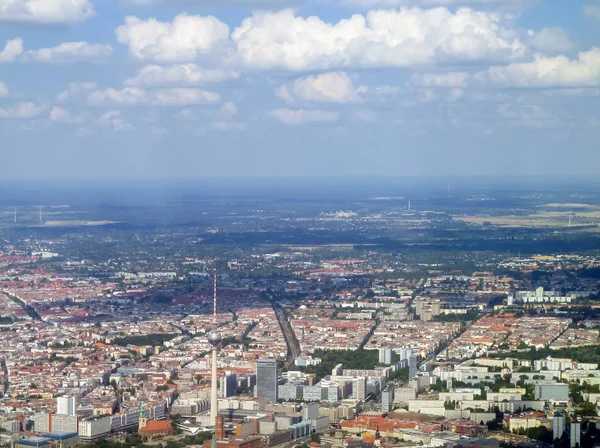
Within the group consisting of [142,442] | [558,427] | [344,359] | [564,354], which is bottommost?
[142,442]

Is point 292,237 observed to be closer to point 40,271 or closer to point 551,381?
point 40,271

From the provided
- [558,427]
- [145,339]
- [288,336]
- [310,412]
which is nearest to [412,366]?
[310,412]

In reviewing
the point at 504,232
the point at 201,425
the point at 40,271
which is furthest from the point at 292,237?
the point at 201,425

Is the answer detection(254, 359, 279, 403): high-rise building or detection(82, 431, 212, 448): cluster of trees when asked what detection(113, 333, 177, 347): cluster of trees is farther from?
detection(82, 431, 212, 448): cluster of trees

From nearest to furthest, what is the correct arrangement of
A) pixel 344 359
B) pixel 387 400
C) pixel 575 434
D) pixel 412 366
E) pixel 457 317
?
pixel 575 434 < pixel 387 400 < pixel 412 366 < pixel 344 359 < pixel 457 317

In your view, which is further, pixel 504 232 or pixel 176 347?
pixel 504 232

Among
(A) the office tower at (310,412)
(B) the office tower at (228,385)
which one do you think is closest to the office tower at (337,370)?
(B) the office tower at (228,385)

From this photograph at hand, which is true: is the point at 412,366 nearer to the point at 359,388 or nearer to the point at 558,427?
the point at 359,388
